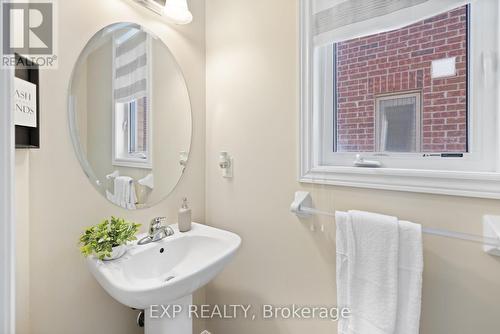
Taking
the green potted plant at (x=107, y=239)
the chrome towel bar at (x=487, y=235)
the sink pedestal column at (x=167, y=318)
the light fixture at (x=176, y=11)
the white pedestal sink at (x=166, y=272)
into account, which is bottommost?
the sink pedestal column at (x=167, y=318)

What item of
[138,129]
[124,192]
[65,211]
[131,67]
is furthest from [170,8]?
[65,211]

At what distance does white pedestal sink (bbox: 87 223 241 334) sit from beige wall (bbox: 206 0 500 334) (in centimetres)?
Answer: 26

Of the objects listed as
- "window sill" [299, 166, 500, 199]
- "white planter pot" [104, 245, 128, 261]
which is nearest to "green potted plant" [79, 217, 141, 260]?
"white planter pot" [104, 245, 128, 261]

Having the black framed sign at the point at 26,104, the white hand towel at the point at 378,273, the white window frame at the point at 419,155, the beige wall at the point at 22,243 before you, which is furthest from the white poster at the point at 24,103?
the white hand towel at the point at 378,273

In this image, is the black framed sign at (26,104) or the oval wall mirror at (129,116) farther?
the oval wall mirror at (129,116)

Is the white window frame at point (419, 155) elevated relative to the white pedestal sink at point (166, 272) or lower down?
elevated

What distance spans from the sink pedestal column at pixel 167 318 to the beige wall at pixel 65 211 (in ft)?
0.82

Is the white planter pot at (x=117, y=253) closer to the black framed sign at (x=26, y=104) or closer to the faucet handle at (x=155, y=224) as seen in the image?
the faucet handle at (x=155, y=224)

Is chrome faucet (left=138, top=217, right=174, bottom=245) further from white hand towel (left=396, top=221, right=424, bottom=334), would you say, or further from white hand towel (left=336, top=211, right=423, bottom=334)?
white hand towel (left=396, top=221, right=424, bottom=334)

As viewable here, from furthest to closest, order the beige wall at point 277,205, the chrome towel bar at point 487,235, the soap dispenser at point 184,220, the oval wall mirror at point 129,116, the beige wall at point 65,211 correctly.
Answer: the soap dispenser at point 184,220 < the oval wall mirror at point 129,116 < the beige wall at point 65,211 < the beige wall at point 277,205 < the chrome towel bar at point 487,235

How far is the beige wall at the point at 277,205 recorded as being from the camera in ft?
2.83

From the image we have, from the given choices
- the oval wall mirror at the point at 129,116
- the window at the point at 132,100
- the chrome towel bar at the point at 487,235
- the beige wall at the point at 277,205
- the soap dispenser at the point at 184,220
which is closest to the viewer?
the chrome towel bar at the point at 487,235

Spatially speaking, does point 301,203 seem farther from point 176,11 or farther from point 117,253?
point 176,11

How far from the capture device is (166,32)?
1.38 meters
